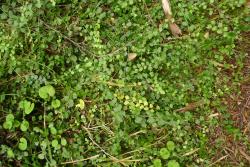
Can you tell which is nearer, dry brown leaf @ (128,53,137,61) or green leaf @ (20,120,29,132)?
green leaf @ (20,120,29,132)

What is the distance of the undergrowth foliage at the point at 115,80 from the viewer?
395cm

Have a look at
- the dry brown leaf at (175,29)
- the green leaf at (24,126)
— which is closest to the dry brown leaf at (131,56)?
the dry brown leaf at (175,29)

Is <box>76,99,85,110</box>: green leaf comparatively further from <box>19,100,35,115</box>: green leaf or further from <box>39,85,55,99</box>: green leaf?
<box>19,100,35,115</box>: green leaf

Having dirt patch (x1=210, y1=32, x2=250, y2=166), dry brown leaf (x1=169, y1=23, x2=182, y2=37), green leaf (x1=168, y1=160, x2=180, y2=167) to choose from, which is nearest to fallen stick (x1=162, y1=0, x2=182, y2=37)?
dry brown leaf (x1=169, y1=23, x2=182, y2=37)

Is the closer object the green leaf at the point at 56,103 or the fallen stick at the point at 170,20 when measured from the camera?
the green leaf at the point at 56,103

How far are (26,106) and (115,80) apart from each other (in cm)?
85

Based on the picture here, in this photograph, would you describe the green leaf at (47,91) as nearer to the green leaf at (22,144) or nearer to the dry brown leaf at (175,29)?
the green leaf at (22,144)

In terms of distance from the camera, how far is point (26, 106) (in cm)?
392

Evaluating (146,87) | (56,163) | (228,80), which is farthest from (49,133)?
(228,80)

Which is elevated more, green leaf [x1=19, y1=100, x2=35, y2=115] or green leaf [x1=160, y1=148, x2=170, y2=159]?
green leaf [x1=19, y1=100, x2=35, y2=115]

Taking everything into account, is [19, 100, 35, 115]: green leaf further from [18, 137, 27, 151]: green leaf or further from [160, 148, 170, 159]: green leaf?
[160, 148, 170, 159]: green leaf

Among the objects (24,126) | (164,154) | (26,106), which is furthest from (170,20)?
(24,126)

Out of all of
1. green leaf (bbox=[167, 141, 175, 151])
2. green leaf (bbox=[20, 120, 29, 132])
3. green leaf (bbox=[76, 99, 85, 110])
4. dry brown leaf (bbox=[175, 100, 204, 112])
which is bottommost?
green leaf (bbox=[167, 141, 175, 151])

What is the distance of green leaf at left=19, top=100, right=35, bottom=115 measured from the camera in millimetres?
3914
